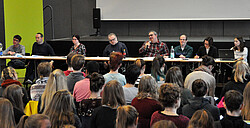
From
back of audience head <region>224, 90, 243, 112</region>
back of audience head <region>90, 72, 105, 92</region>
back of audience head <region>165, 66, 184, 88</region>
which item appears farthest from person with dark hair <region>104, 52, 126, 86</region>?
back of audience head <region>224, 90, 243, 112</region>

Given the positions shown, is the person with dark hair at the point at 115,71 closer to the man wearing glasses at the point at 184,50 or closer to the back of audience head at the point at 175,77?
the back of audience head at the point at 175,77

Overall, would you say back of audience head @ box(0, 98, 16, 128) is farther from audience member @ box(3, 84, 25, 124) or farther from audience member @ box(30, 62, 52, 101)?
audience member @ box(30, 62, 52, 101)

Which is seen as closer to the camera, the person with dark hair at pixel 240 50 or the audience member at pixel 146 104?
the audience member at pixel 146 104

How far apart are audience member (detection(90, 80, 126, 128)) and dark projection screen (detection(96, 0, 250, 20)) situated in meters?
9.46

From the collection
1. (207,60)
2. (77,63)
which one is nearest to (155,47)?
(207,60)

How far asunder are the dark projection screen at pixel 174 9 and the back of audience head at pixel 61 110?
9.79 metres

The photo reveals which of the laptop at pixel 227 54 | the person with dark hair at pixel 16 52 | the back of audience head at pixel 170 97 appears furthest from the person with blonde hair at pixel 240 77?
the person with dark hair at pixel 16 52

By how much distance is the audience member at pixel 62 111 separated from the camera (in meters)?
2.62

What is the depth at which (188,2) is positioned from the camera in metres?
11.8

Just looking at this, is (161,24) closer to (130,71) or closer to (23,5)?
(23,5)

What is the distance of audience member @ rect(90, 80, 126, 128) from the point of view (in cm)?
290

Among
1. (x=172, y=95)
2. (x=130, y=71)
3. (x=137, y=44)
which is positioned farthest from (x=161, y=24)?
(x=172, y=95)

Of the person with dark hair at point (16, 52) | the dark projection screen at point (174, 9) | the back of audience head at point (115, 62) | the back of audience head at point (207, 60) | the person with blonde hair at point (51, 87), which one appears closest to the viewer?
the person with blonde hair at point (51, 87)

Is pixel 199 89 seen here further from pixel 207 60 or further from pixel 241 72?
pixel 207 60
